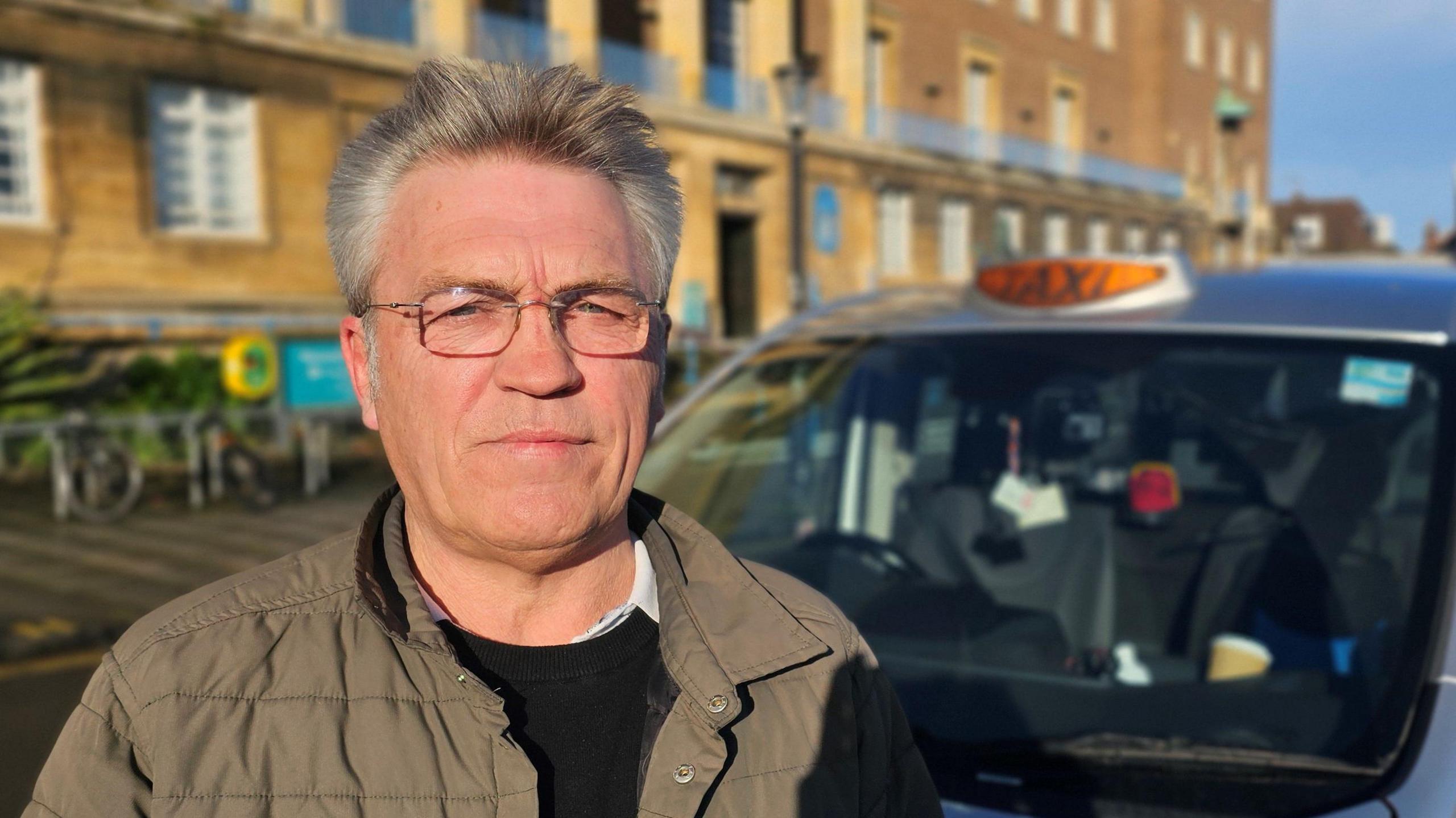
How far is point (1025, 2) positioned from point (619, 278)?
40.1m

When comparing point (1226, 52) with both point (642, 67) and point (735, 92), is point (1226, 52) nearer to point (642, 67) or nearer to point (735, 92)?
point (735, 92)

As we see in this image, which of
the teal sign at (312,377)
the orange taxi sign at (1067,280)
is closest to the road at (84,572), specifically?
the teal sign at (312,377)

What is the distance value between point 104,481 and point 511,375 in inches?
437

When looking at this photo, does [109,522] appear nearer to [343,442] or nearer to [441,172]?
[343,442]

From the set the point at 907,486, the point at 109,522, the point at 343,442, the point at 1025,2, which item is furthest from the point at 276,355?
the point at 1025,2

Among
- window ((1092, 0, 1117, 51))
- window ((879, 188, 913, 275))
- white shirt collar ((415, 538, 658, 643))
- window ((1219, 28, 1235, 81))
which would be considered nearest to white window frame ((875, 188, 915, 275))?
window ((879, 188, 913, 275))

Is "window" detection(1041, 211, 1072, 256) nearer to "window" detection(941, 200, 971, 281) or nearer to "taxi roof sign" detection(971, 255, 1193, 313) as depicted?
"window" detection(941, 200, 971, 281)

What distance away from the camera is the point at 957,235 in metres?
35.1

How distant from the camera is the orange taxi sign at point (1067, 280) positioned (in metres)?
3.05

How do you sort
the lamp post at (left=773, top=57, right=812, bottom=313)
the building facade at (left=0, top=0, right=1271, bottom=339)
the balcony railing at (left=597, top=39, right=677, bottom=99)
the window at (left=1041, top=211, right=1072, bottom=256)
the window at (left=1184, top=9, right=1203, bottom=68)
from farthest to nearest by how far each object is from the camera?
the window at (left=1184, top=9, right=1203, bottom=68) < the window at (left=1041, top=211, right=1072, bottom=256) < the balcony railing at (left=597, top=39, right=677, bottom=99) < the building facade at (left=0, top=0, right=1271, bottom=339) < the lamp post at (left=773, top=57, right=812, bottom=313)

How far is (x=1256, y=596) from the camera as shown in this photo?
121 inches

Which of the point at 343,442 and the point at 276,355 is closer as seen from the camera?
the point at 276,355

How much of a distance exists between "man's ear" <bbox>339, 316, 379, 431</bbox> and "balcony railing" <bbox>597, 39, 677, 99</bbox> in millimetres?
22950

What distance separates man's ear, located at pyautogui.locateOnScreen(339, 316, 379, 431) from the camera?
1.66 m
